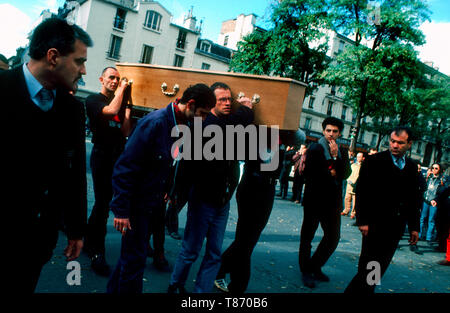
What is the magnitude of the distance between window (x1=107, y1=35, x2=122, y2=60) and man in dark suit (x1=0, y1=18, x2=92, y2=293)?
3634 centimetres

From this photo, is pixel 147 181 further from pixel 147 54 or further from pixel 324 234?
pixel 147 54

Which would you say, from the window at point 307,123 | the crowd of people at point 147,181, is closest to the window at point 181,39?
the window at point 307,123

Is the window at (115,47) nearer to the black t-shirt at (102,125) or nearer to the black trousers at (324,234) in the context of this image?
the black t-shirt at (102,125)

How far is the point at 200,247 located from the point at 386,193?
215cm

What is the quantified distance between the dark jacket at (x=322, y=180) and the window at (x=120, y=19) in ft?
119

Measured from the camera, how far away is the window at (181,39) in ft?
128

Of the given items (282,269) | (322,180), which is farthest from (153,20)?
(282,269)

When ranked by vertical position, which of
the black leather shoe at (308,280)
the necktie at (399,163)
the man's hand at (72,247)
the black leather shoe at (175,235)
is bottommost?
the black leather shoe at (175,235)

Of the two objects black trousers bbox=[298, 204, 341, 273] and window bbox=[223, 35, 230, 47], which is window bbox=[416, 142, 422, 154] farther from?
black trousers bbox=[298, 204, 341, 273]

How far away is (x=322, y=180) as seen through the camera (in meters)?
4.51

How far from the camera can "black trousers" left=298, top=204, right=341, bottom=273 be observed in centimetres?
443

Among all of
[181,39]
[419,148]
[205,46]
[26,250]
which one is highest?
[205,46]

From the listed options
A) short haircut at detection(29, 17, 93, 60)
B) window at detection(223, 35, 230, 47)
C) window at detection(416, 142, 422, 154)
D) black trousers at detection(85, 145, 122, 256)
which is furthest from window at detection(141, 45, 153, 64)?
window at detection(416, 142, 422, 154)

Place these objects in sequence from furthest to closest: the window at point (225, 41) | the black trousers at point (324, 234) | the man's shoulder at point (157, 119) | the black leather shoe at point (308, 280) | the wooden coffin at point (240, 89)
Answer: the window at point (225, 41) < the black trousers at point (324, 234) < the black leather shoe at point (308, 280) < the wooden coffin at point (240, 89) < the man's shoulder at point (157, 119)
